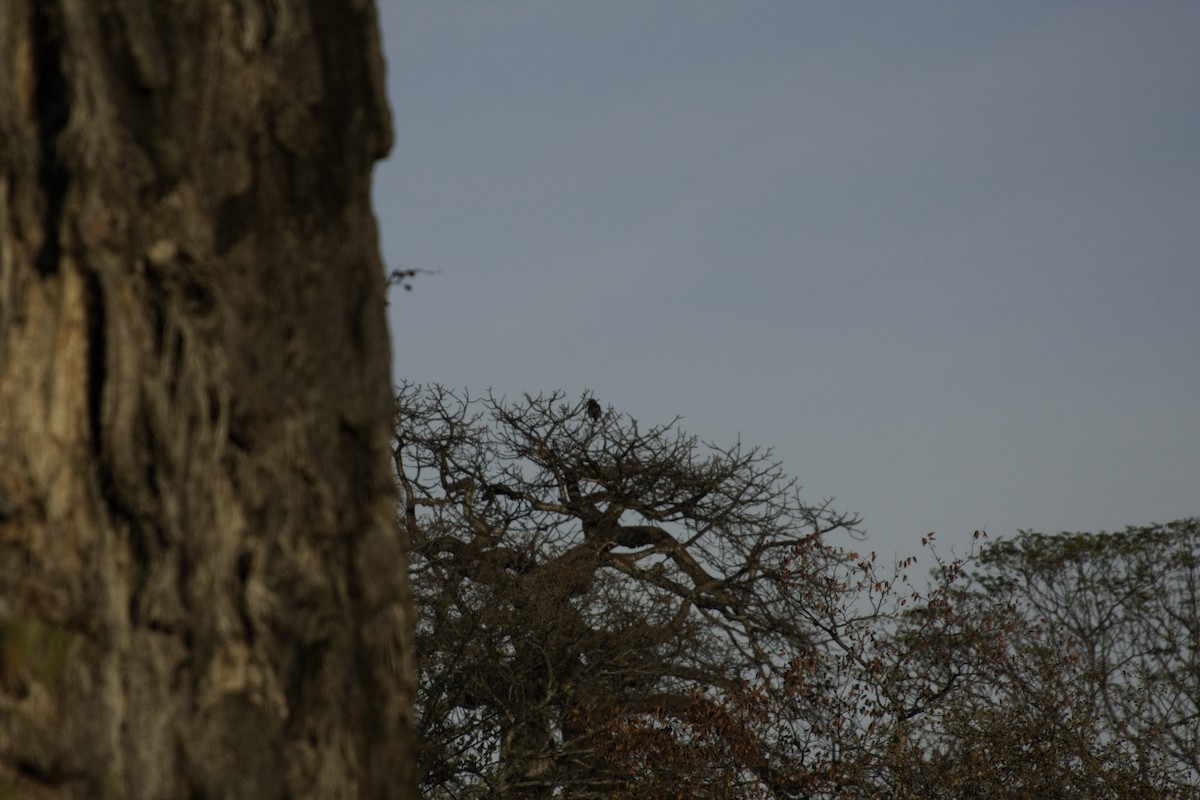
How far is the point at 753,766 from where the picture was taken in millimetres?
11133

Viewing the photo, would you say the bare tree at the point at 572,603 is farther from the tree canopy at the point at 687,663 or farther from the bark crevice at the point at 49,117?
the bark crevice at the point at 49,117

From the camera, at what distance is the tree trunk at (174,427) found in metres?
2.30

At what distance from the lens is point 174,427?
239 centimetres

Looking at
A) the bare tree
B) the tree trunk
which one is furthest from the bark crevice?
the bare tree

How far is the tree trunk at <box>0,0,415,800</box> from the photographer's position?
2.30 m

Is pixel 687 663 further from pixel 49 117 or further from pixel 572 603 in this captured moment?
pixel 49 117

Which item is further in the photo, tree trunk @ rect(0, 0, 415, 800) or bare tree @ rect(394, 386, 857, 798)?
bare tree @ rect(394, 386, 857, 798)

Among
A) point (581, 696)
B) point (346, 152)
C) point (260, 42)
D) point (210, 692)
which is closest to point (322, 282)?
point (346, 152)

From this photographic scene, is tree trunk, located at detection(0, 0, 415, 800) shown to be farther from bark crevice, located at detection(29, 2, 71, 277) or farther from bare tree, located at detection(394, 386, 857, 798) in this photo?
bare tree, located at detection(394, 386, 857, 798)

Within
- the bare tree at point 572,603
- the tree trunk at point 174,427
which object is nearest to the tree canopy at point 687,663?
the bare tree at point 572,603

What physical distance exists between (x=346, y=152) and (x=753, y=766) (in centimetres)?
927

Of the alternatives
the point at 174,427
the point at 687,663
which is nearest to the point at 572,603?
the point at 687,663

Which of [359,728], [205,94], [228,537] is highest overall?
[205,94]

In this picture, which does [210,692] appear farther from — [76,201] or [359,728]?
[76,201]
